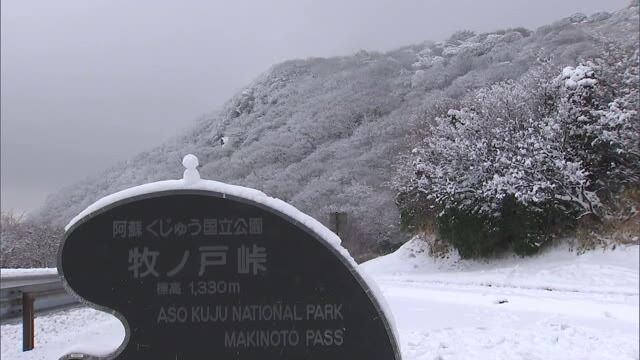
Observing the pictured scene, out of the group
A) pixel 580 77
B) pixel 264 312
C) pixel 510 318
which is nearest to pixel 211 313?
pixel 264 312

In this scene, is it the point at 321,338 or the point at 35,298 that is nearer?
the point at 321,338

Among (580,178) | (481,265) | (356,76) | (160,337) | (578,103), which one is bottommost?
(481,265)

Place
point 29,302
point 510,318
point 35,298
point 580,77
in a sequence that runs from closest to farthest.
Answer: point 510,318, point 29,302, point 35,298, point 580,77

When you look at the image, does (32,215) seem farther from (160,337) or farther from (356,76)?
(160,337)

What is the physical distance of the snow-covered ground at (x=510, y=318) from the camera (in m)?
6.35

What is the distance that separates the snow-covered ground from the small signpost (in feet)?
1.58

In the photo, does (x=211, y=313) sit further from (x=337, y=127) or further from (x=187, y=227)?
(x=337, y=127)

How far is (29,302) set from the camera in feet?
27.4

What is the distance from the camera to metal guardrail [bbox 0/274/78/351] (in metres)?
8.04

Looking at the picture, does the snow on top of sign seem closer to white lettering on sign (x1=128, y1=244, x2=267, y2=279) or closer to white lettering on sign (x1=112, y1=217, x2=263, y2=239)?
white lettering on sign (x1=112, y1=217, x2=263, y2=239)

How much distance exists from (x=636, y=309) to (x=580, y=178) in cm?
741

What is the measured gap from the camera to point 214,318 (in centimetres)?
335

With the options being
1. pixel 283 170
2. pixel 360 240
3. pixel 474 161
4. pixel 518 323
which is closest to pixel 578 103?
pixel 474 161

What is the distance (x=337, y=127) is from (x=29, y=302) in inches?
1131
